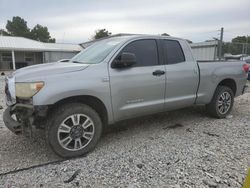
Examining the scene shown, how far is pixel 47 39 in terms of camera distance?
58.0 metres

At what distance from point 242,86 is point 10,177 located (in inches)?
209

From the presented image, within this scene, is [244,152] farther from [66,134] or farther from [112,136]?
[66,134]

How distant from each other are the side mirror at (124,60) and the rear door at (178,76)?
89 cm

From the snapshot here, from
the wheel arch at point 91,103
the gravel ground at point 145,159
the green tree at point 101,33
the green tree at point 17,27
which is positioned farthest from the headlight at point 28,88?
the green tree at point 17,27

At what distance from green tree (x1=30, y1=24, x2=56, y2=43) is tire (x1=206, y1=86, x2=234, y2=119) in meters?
59.6

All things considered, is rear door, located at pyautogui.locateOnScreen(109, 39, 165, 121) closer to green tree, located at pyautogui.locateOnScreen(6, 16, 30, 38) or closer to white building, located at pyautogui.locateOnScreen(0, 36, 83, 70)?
white building, located at pyautogui.locateOnScreen(0, 36, 83, 70)

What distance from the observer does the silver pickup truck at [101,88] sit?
2.89 meters

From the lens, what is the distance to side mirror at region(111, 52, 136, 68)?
3230 mm

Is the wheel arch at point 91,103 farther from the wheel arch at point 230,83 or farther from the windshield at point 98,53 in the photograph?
the wheel arch at point 230,83

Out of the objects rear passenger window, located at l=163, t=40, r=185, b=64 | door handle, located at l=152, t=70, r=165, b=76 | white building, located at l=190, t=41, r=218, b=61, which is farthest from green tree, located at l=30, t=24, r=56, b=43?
door handle, located at l=152, t=70, r=165, b=76

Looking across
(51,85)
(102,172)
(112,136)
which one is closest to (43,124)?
(51,85)

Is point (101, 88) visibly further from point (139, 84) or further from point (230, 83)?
point (230, 83)

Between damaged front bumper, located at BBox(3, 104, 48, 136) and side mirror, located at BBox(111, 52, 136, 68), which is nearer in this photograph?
damaged front bumper, located at BBox(3, 104, 48, 136)

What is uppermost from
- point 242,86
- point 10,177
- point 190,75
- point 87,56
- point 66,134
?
point 87,56
